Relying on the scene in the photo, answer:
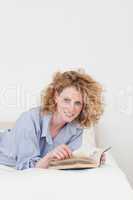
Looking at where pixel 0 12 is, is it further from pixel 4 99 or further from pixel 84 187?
pixel 84 187

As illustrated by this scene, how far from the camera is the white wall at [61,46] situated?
2.71 m

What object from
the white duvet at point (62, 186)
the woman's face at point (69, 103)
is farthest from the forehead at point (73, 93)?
the white duvet at point (62, 186)

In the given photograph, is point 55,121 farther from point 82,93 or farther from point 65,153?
point 65,153

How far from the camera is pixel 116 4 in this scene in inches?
108

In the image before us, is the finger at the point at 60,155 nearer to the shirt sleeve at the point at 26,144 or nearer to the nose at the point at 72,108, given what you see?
the shirt sleeve at the point at 26,144

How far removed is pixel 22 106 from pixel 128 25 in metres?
0.93

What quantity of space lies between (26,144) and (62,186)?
52 centimetres

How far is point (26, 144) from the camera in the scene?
6.47ft

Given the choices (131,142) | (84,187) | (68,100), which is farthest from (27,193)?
(131,142)

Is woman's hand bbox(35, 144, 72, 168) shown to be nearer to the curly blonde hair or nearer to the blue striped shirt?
the blue striped shirt

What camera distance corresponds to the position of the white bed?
1.48 metres

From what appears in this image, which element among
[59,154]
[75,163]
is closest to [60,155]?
[59,154]

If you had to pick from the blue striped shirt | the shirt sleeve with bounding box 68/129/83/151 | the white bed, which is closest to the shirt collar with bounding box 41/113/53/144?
the blue striped shirt

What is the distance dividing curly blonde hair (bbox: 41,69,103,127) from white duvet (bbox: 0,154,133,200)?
57 centimetres
